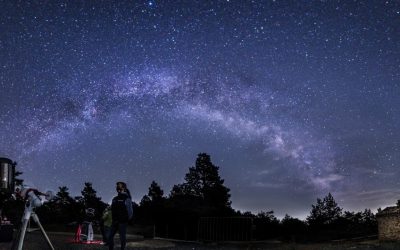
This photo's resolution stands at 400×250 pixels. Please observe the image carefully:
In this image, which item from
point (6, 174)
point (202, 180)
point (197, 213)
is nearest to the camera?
point (6, 174)

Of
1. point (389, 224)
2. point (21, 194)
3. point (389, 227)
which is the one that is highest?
point (389, 224)

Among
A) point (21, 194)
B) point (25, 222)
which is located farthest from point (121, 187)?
point (25, 222)

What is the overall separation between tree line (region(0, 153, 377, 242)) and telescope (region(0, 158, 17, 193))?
933mm

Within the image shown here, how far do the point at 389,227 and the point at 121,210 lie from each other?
15.6 m

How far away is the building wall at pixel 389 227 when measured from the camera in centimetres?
2028

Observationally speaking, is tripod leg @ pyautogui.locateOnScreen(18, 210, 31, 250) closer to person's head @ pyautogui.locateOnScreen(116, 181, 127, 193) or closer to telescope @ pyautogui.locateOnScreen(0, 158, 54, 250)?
telescope @ pyautogui.locateOnScreen(0, 158, 54, 250)

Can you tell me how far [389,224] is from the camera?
20.7m

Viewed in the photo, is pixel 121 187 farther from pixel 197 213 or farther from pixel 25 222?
pixel 197 213

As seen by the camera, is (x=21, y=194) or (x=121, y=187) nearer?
(x=21, y=194)

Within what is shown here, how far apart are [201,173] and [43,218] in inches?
1131

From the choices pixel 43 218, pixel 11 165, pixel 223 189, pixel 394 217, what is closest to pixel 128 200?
pixel 11 165

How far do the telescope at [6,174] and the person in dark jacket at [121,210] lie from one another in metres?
4.78

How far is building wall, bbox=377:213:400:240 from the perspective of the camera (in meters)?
20.3

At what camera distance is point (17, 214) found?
30.9 meters
